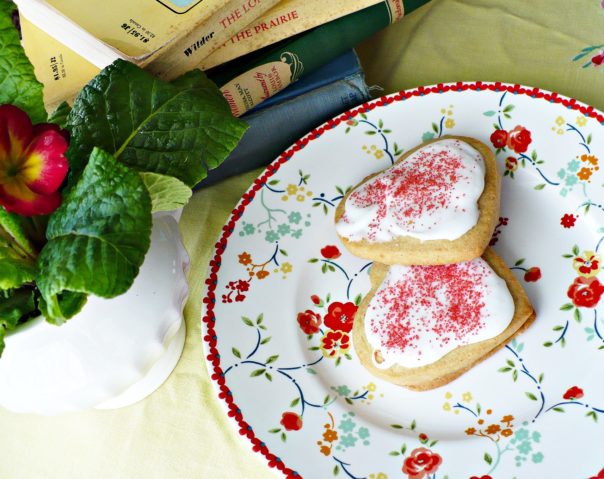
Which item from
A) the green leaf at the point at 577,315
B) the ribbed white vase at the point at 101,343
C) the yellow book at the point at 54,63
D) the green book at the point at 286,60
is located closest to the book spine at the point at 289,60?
the green book at the point at 286,60

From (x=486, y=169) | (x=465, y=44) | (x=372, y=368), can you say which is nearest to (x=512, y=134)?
(x=486, y=169)

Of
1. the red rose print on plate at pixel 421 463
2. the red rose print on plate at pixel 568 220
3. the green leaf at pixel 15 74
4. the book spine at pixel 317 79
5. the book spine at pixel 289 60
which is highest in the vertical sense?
the green leaf at pixel 15 74

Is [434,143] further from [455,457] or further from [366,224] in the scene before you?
[455,457]

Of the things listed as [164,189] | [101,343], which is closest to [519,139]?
[164,189]

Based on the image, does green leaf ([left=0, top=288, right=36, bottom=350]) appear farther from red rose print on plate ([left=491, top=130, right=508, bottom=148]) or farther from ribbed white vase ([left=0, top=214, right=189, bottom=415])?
red rose print on plate ([left=491, top=130, right=508, bottom=148])

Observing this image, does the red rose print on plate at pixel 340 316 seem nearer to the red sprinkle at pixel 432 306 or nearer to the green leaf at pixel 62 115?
the red sprinkle at pixel 432 306

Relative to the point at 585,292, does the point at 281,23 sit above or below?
above

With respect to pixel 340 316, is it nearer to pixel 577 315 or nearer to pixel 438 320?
pixel 438 320
